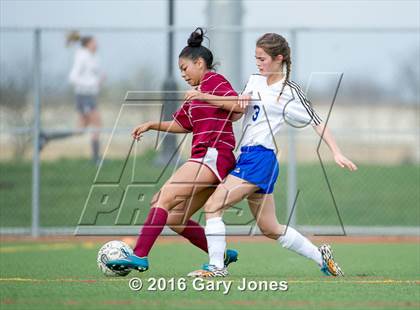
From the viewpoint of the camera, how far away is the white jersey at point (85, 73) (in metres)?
14.8

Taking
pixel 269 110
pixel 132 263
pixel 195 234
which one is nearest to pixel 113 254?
pixel 132 263

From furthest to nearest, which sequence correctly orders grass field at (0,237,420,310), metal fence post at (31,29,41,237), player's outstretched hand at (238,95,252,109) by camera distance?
metal fence post at (31,29,41,237) → player's outstretched hand at (238,95,252,109) → grass field at (0,237,420,310)

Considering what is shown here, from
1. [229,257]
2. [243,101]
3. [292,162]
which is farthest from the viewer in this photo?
[292,162]

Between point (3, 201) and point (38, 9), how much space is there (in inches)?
124

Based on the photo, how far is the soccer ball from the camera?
25.4 ft

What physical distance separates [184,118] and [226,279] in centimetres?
135

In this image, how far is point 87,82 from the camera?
49.8 ft

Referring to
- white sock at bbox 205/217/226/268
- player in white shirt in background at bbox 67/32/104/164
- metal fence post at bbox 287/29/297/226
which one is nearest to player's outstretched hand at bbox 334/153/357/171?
white sock at bbox 205/217/226/268

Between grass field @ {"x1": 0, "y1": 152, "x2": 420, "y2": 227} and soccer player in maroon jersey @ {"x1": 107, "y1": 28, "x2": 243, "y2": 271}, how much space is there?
5814 millimetres

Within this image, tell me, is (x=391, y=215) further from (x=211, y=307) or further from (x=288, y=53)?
(x=211, y=307)

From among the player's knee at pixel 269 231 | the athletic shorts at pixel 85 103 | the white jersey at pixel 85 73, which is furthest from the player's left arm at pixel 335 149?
the athletic shorts at pixel 85 103

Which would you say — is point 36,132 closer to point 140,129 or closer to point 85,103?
point 85,103

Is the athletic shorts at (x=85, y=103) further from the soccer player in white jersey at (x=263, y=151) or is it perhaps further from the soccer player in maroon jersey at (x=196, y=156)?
the soccer player in white jersey at (x=263, y=151)

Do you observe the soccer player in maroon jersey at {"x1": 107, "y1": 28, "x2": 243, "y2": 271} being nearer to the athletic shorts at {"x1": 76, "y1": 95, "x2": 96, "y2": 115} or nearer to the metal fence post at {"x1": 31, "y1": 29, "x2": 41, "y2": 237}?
the metal fence post at {"x1": 31, "y1": 29, "x2": 41, "y2": 237}
